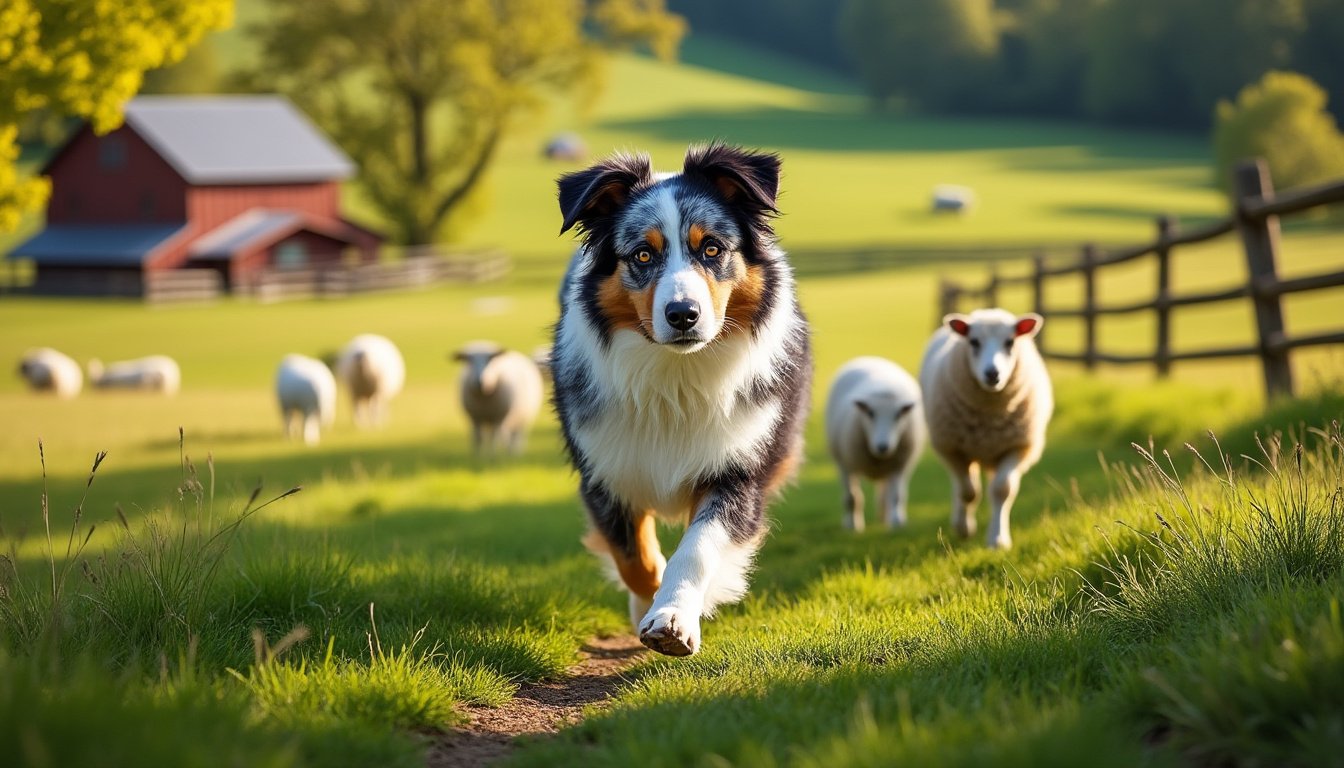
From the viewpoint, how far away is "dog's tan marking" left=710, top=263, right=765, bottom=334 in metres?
5.36

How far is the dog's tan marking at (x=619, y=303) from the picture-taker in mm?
5229

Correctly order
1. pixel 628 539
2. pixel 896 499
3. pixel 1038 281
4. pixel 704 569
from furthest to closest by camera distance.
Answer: pixel 1038 281 < pixel 896 499 < pixel 628 539 < pixel 704 569

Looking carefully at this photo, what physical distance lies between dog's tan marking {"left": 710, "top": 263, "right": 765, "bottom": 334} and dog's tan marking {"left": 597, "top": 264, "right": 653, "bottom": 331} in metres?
0.40

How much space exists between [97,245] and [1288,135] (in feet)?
140

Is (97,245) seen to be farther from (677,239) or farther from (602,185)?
(677,239)

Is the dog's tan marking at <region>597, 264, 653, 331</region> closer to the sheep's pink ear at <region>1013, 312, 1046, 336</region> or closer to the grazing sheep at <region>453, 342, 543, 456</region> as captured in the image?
the sheep's pink ear at <region>1013, 312, 1046, 336</region>

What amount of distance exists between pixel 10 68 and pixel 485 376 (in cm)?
747

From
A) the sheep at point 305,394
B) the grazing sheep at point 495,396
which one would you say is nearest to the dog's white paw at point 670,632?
the grazing sheep at point 495,396

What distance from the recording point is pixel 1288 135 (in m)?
44.8

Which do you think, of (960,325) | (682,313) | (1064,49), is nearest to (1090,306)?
(960,325)

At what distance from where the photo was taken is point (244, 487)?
1194cm

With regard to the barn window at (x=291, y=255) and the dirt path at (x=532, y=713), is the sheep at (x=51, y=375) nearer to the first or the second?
the barn window at (x=291, y=255)

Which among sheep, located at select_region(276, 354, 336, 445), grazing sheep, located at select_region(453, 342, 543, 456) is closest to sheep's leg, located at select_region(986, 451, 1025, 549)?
grazing sheep, located at select_region(453, 342, 543, 456)

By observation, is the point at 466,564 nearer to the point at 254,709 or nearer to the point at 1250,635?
the point at 254,709
